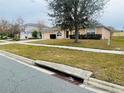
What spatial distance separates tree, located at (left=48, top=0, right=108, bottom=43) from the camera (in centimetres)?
2970

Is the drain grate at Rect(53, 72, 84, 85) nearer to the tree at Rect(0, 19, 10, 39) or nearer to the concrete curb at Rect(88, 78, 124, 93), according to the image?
the concrete curb at Rect(88, 78, 124, 93)

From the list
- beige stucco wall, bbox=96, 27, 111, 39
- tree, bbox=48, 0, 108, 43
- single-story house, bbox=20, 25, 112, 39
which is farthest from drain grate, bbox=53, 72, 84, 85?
beige stucco wall, bbox=96, 27, 111, 39

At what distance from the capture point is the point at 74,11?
98.2ft

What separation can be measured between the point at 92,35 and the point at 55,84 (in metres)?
39.4

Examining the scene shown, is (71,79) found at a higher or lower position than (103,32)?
lower

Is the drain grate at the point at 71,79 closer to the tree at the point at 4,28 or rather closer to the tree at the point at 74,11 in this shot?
the tree at the point at 74,11

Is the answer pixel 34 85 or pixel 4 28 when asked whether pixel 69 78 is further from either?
pixel 4 28

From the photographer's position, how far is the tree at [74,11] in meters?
29.7

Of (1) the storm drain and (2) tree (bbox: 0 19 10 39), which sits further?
(2) tree (bbox: 0 19 10 39)

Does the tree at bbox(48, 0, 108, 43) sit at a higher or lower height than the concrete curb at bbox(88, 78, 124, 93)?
higher

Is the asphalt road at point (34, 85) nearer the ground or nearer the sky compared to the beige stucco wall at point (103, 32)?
nearer the ground

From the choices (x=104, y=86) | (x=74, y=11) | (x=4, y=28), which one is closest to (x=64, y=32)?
(x=74, y=11)

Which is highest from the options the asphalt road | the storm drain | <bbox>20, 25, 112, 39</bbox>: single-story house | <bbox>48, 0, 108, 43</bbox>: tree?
<bbox>48, 0, 108, 43</bbox>: tree

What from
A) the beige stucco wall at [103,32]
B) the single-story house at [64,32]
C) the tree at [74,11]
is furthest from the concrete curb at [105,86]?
the beige stucco wall at [103,32]
